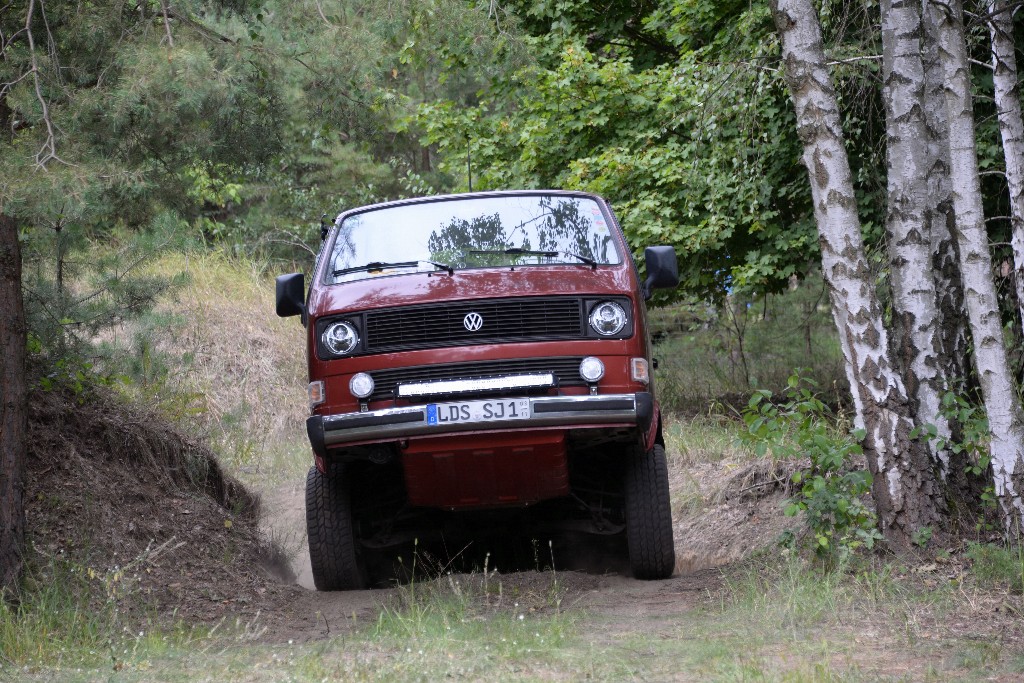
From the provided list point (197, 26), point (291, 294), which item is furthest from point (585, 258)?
point (197, 26)

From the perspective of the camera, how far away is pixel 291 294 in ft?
22.2

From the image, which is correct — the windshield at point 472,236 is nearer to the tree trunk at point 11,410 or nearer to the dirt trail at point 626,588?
the tree trunk at point 11,410

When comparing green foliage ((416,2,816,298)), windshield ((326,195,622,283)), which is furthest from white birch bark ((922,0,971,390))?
green foliage ((416,2,816,298))

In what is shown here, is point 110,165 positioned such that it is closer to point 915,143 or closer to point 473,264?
point 473,264

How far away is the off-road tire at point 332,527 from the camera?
21.6ft

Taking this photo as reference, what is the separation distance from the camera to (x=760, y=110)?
12484 millimetres

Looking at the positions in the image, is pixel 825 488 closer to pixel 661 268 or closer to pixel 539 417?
pixel 661 268

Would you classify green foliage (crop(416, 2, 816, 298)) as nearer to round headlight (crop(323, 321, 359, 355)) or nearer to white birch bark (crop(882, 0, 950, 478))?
white birch bark (crop(882, 0, 950, 478))

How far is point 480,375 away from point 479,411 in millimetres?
198

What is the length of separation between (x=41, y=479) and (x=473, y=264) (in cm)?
289

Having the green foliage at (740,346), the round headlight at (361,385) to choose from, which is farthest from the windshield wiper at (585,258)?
the green foliage at (740,346)

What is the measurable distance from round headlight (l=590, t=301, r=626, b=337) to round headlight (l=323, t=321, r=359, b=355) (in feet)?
4.08

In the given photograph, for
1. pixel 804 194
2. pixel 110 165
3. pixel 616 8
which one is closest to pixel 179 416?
pixel 110 165

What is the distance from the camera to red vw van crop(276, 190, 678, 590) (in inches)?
228
